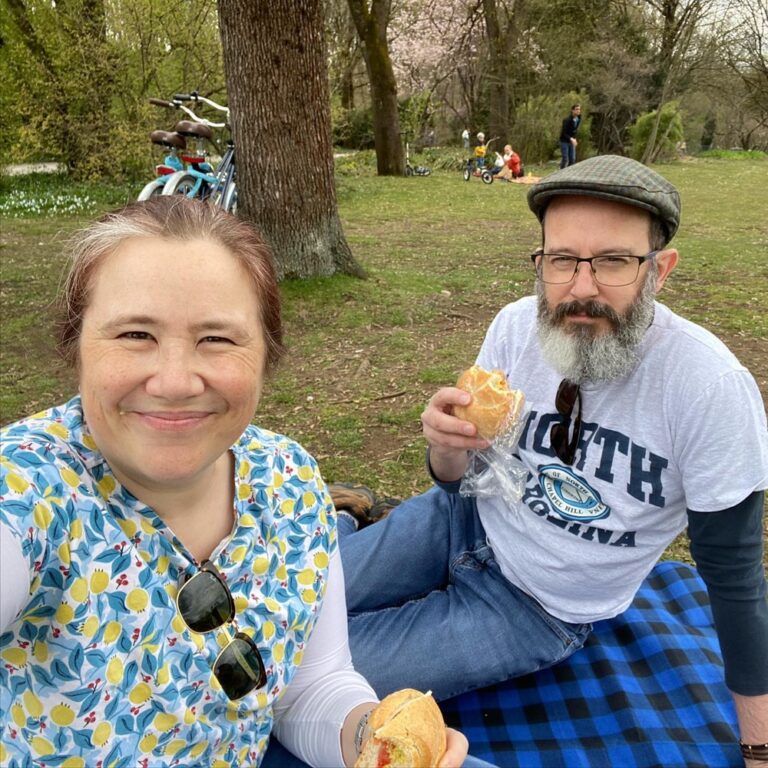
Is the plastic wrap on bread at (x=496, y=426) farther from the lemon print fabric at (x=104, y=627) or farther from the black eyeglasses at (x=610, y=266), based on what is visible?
the lemon print fabric at (x=104, y=627)

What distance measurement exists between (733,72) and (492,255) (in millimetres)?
23460

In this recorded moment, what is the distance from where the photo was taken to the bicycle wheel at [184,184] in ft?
25.1

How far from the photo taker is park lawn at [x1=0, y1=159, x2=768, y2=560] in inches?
190

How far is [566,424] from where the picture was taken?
2281 mm

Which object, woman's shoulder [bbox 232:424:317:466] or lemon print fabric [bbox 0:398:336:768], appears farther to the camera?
woman's shoulder [bbox 232:424:317:466]

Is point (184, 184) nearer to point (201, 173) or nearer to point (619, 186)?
point (201, 173)

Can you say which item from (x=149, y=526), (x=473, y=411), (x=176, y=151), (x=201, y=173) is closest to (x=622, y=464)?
(x=473, y=411)

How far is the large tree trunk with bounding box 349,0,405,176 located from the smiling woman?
18.3 m

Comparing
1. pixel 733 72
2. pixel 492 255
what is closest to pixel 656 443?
pixel 492 255

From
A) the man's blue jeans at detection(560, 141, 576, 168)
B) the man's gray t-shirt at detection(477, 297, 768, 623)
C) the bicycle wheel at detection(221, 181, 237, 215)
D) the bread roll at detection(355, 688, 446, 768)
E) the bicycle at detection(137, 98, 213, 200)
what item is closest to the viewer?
the bread roll at detection(355, 688, 446, 768)

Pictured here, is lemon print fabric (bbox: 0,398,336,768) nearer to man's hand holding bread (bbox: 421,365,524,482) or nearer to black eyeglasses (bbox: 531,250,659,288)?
man's hand holding bread (bbox: 421,365,524,482)

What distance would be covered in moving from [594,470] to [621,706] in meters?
1.02

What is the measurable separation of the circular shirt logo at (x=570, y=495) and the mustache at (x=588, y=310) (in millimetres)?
502

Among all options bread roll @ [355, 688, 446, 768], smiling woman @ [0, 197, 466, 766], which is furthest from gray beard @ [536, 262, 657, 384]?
bread roll @ [355, 688, 446, 768]
